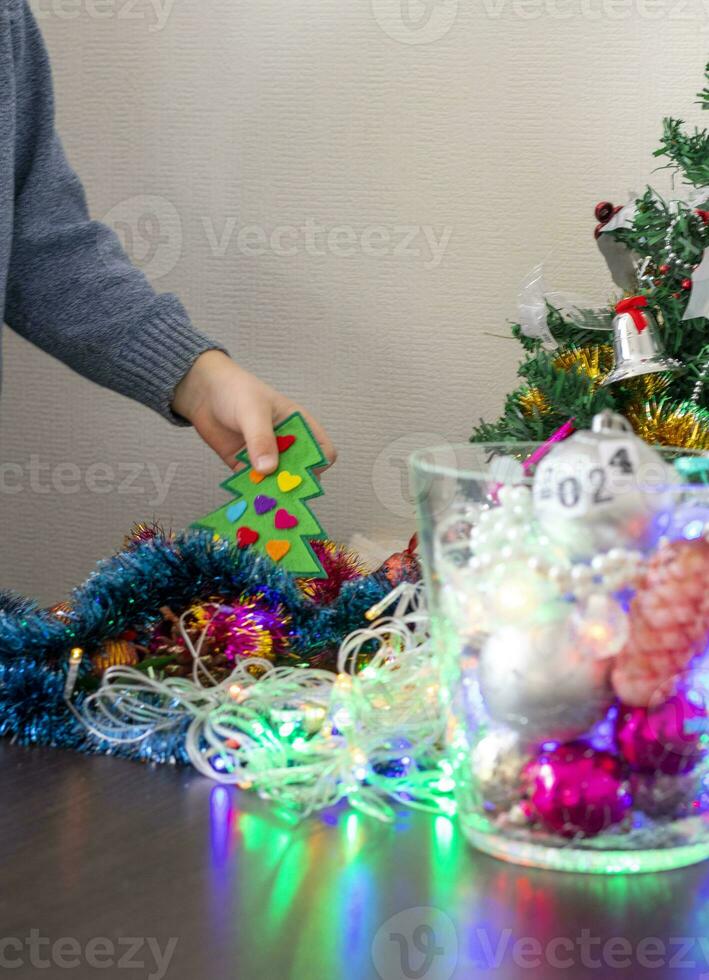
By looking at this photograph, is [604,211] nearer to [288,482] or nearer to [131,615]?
[288,482]

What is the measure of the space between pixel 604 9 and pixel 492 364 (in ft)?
1.44

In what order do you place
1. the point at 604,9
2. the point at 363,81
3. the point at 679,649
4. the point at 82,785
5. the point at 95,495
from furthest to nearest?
1. the point at 95,495
2. the point at 363,81
3. the point at 604,9
4. the point at 82,785
5. the point at 679,649

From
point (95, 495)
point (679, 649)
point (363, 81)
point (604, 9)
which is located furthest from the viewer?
point (95, 495)

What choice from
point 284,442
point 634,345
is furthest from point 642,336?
point 284,442

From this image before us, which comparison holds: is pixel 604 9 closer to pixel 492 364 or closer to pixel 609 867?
pixel 492 364

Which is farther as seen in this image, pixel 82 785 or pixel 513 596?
pixel 82 785

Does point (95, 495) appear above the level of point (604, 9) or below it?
below

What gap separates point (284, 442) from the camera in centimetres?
84

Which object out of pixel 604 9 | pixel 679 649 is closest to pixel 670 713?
pixel 679 649

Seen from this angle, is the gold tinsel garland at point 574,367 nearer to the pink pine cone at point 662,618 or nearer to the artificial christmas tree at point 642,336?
the artificial christmas tree at point 642,336

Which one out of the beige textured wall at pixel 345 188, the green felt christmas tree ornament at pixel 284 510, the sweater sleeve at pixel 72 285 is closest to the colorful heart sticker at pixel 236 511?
the green felt christmas tree ornament at pixel 284 510

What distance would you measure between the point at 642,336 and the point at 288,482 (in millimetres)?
338

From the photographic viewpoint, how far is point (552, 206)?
1395mm

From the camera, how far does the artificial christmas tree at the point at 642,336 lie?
95 cm
